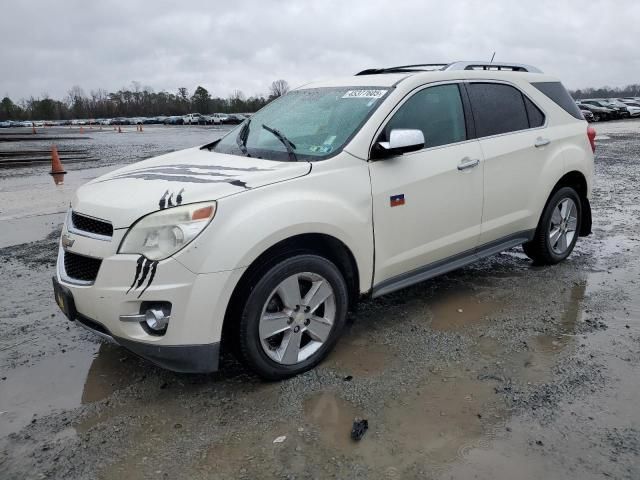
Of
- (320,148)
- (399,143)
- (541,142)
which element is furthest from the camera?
(541,142)

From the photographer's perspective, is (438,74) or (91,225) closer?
(91,225)

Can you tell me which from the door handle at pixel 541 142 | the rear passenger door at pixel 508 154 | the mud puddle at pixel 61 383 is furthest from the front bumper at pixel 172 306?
the door handle at pixel 541 142

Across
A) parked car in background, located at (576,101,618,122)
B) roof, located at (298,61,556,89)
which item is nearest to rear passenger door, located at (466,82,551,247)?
roof, located at (298,61,556,89)

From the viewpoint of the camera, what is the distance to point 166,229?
2889mm

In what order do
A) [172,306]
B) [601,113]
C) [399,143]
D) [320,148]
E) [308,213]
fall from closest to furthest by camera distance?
[172,306] < [308,213] < [399,143] < [320,148] < [601,113]

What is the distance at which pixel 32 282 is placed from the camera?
513cm

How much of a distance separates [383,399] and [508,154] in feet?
7.98

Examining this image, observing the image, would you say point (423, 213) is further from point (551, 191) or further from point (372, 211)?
point (551, 191)

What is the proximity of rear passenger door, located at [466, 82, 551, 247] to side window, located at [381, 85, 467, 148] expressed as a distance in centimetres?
19

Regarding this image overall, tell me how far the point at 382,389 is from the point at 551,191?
283 cm

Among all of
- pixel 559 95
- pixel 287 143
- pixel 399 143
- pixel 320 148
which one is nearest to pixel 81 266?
pixel 287 143

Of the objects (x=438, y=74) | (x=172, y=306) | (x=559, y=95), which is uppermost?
(x=438, y=74)

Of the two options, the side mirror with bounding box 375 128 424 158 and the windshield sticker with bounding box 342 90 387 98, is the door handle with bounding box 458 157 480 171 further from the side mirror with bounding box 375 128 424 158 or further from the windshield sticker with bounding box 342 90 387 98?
the windshield sticker with bounding box 342 90 387 98

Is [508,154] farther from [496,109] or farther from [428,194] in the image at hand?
[428,194]
